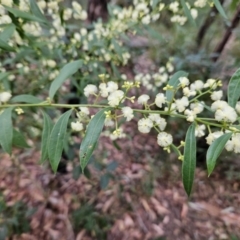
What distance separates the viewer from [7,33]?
3.42ft

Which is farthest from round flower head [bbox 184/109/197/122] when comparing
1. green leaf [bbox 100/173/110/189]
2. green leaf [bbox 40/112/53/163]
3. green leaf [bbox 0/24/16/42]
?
green leaf [bbox 100/173/110/189]

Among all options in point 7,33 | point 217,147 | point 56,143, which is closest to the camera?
point 217,147

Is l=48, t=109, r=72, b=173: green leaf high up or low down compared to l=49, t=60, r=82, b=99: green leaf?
down

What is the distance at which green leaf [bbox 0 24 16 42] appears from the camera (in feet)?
3.32

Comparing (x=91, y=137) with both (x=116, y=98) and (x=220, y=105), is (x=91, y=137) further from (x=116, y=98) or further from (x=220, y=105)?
(x=220, y=105)

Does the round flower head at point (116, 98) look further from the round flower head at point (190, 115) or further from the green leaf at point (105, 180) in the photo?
the green leaf at point (105, 180)

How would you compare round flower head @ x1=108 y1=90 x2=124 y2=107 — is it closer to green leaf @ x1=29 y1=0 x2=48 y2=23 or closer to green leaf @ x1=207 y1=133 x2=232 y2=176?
green leaf @ x1=207 y1=133 x2=232 y2=176

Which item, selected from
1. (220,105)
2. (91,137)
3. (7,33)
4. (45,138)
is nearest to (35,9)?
(7,33)

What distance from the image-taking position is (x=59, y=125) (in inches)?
32.4

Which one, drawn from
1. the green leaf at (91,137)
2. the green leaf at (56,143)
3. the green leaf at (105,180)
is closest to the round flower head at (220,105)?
the green leaf at (91,137)

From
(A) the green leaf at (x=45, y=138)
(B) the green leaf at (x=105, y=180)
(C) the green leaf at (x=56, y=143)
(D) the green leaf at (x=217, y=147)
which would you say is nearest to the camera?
(D) the green leaf at (x=217, y=147)

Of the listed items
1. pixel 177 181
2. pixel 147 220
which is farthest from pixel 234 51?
pixel 147 220

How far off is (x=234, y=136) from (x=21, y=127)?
1492 millimetres

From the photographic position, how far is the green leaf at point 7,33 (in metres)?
1.01
